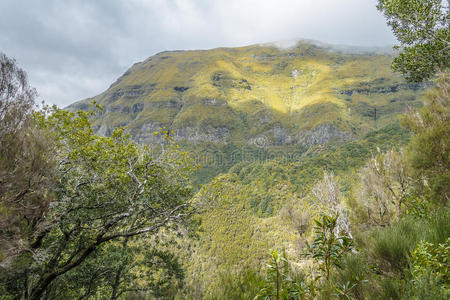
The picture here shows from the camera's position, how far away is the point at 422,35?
29.9ft

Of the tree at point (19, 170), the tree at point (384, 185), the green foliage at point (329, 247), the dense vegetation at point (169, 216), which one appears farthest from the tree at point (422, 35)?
the tree at point (19, 170)

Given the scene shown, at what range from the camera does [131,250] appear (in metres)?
10.5

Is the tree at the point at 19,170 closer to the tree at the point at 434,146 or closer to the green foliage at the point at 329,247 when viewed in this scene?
the green foliage at the point at 329,247

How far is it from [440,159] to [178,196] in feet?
38.6

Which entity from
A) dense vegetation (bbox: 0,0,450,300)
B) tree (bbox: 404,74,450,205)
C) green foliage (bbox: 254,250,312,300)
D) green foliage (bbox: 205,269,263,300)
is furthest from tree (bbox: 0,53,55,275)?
tree (bbox: 404,74,450,205)

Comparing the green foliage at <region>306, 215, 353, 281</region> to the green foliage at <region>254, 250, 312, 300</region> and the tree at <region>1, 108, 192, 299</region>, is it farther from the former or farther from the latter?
the tree at <region>1, 108, 192, 299</region>

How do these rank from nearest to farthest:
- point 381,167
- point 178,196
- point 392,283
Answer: point 392,283
point 178,196
point 381,167

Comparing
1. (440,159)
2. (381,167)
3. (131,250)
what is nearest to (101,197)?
(131,250)

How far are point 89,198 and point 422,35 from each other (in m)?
14.7

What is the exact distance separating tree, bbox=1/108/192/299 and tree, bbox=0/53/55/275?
0.42 meters

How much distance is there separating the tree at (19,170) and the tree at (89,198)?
1.38ft

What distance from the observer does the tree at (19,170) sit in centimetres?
485

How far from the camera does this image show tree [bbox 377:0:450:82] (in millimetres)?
8875

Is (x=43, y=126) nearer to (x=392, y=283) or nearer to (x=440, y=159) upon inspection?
(x=392, y=283)
